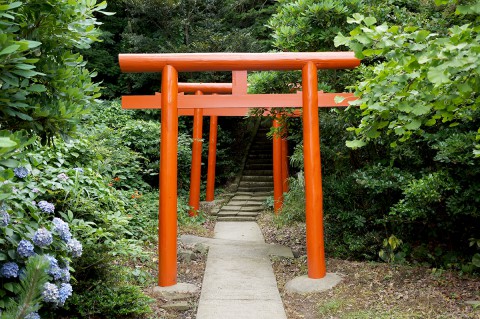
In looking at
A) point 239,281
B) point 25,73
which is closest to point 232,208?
point 239,281

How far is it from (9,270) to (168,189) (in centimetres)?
309

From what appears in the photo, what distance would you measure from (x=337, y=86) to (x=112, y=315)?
5151 mm

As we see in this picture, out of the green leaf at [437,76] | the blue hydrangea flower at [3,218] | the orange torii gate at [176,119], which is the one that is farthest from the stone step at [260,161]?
the green leaf at [437,76]

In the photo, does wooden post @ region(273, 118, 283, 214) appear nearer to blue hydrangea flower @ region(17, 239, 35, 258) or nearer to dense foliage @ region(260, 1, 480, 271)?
dense foliage @ region(260, 1, 480, 271)

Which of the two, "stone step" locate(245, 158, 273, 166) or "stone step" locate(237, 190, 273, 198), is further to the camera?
"stone step" locate(245, 158, 273, 166)

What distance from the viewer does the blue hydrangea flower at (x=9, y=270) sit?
9.21 ft

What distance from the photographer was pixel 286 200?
10586 mm

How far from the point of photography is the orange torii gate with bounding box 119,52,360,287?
5.81m

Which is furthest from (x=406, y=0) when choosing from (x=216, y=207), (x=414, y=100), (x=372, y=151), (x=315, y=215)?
(x=216, y=207)

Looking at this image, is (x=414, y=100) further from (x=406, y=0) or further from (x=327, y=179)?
(x=406, y=0)

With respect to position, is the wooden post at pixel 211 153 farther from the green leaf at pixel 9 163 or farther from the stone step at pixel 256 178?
the green leaf at pixel 9 163

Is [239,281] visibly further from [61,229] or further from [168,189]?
[61,229]

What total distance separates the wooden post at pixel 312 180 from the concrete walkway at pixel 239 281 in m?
0.62

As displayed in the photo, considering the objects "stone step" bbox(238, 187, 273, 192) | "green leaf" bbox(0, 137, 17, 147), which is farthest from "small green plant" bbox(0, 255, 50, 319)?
"stone step" bbox(238, 187, 273, 192)
